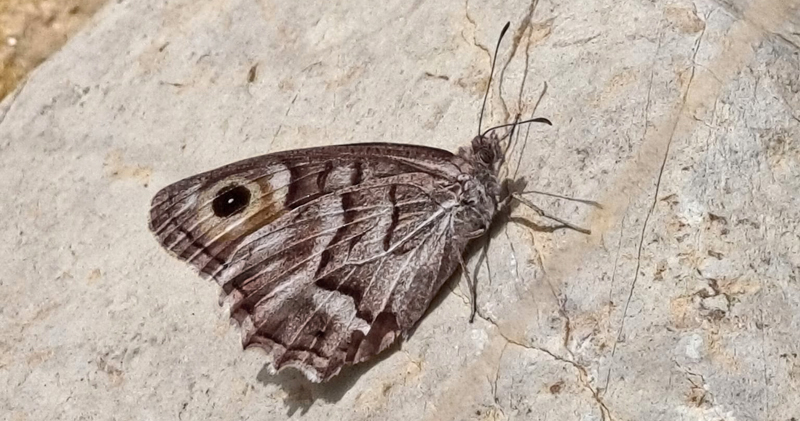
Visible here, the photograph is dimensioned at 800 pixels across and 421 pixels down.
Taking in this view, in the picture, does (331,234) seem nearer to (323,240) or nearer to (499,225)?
(323,240)

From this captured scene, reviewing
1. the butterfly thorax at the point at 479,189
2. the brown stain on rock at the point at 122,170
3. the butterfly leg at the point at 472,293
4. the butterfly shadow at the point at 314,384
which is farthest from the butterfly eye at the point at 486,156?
the brown stain on rock at the point at 122,170

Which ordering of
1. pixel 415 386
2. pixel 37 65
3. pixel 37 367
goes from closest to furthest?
pixel 415 386 < pixel 37 367 < pixel 37 65

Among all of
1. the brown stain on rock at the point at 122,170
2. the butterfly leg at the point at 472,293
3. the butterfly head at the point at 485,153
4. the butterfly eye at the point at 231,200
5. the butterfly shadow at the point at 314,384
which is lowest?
the butterfly shadow at the point at 314,384

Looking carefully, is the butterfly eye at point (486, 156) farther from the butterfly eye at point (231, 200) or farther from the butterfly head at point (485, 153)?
the butterfly eye at point (231, 200)

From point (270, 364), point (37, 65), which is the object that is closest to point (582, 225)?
point (270, 364)

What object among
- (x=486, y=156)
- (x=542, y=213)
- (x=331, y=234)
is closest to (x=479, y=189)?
(x=486, y=156)

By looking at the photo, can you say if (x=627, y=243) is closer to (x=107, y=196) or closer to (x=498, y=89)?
(x=498, y=89)
